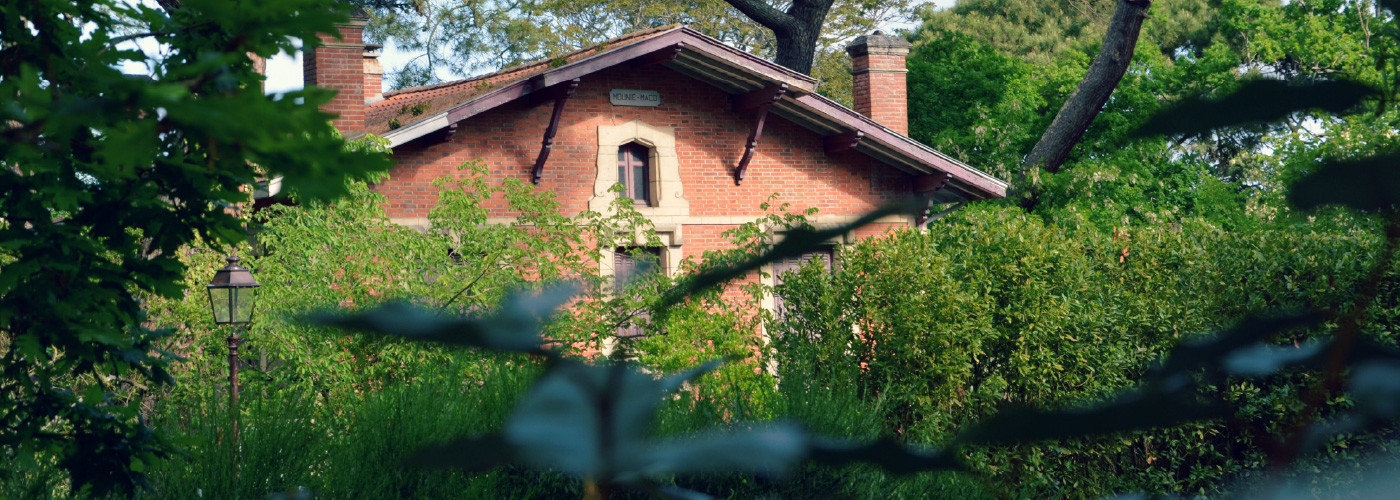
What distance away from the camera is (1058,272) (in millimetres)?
8883

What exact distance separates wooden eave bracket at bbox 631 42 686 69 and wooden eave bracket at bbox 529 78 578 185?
3.10 feet

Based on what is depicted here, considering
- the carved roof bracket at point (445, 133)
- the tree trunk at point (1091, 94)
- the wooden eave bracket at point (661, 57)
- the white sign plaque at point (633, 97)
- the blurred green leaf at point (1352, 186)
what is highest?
the wooden eave bracket at point (661, 57)

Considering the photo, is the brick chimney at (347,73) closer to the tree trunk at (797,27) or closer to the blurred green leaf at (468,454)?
the tree trunk at (797,27)

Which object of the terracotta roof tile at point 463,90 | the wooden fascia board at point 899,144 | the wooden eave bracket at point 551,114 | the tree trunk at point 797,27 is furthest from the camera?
the tree trunk at point 797,27

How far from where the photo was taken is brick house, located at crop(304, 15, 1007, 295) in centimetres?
1241

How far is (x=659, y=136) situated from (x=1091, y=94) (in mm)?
5383

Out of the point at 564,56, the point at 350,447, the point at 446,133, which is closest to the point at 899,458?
the point at 350,447

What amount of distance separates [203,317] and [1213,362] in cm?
951

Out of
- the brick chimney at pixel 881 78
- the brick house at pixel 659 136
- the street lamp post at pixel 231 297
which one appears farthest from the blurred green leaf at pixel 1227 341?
the brick chimney at pixel 881 78

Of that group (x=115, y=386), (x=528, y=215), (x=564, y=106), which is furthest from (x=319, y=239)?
(x=564, y=106)

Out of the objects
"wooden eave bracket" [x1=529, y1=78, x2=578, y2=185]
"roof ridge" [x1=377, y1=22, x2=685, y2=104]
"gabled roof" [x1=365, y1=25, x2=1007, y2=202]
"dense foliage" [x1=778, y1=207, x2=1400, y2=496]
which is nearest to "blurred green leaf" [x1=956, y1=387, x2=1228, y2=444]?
"dense foliage" [x1=778, y1=207, x2=1400, y2=496]

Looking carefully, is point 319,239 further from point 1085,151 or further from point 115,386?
point 1085,151

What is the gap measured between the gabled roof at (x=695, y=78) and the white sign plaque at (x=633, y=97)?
0.45m

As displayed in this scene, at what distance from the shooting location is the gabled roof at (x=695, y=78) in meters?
12.3
